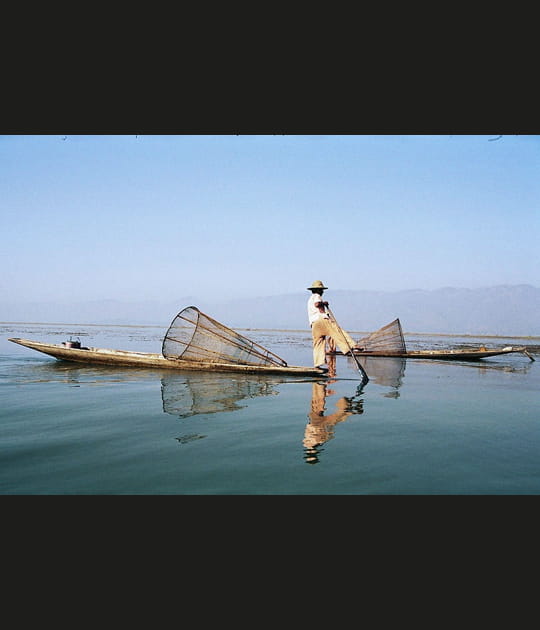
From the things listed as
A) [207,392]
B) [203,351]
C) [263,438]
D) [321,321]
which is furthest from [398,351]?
[263,438]

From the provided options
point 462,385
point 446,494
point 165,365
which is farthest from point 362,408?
point 165,365

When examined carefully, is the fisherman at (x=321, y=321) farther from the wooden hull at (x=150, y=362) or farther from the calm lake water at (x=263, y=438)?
the calm lake water at (x=263, y=438)

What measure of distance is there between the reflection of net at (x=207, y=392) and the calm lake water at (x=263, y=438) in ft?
0.12

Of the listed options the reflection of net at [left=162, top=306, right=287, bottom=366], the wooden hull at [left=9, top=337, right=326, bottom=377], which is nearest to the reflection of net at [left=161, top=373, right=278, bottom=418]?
the wooden hull at [left=9, top=337, right=326, bottom=377]

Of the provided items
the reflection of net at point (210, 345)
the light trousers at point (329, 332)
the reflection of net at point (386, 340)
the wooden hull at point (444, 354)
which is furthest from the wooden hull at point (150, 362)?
the reflection of net at point (386, 340)

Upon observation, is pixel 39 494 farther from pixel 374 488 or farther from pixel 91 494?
pixel 374 488

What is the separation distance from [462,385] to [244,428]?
689 centimetres

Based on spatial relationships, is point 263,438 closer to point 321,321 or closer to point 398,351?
point 321,321

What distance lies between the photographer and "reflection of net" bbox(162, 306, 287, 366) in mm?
11953

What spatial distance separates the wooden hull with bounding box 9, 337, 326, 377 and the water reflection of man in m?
1.89

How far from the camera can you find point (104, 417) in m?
6.53

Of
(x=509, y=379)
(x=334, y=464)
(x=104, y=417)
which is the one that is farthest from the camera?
(x=509, y=379)

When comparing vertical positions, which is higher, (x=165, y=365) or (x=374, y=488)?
(x=165, y=365)

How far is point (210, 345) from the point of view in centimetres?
1226
